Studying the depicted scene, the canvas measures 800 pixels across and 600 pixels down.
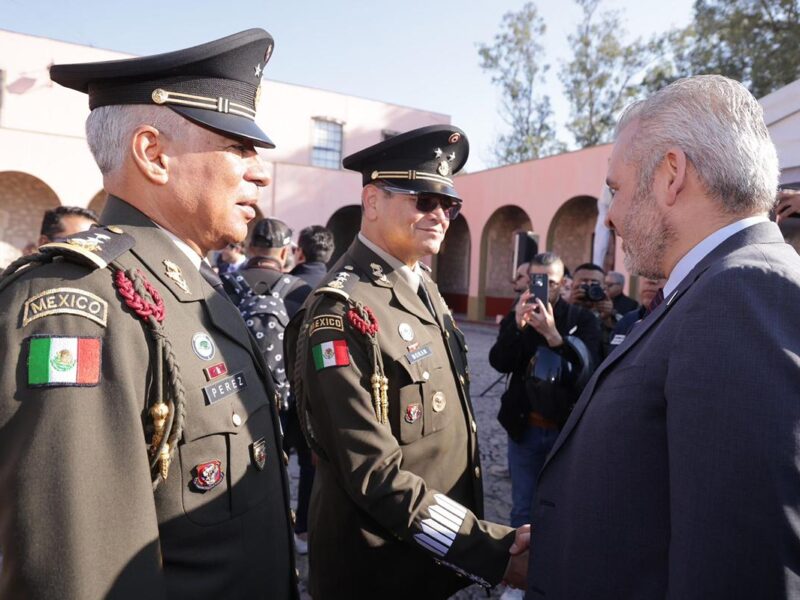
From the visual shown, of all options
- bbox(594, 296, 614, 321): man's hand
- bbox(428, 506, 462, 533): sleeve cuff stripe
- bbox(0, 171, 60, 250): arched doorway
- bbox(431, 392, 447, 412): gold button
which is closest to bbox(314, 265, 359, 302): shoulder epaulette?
bbox(431, 392, 447, 412): gold button

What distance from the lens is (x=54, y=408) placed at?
973mm

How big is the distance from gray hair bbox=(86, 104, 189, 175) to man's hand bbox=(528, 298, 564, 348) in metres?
2.43

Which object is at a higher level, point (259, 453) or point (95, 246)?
point (95, 246)

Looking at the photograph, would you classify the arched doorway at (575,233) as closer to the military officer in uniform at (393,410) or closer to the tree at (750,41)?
the tree at (750,41)

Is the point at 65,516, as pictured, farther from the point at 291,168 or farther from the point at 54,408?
the point at 291,168

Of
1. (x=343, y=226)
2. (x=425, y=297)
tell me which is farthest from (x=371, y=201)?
(x=343, y=226)

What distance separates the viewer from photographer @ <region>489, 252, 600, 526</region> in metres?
3.30

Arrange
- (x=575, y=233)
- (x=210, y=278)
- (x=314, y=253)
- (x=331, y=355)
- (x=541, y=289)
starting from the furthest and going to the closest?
(x=575, y=233), (x=314, y=253), (x=541, y=289), (x=331, y=355), (x=210, y=278)

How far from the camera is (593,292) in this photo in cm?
488

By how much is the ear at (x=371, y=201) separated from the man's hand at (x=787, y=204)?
69.6 inches

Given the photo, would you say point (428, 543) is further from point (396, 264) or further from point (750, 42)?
point (750, 42)

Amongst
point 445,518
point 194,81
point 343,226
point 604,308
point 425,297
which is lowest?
point 445,518

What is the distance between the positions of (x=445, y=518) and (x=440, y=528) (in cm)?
4

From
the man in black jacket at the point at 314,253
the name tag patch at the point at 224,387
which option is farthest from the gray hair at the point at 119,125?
the man in black jacket at the point at 314,253
